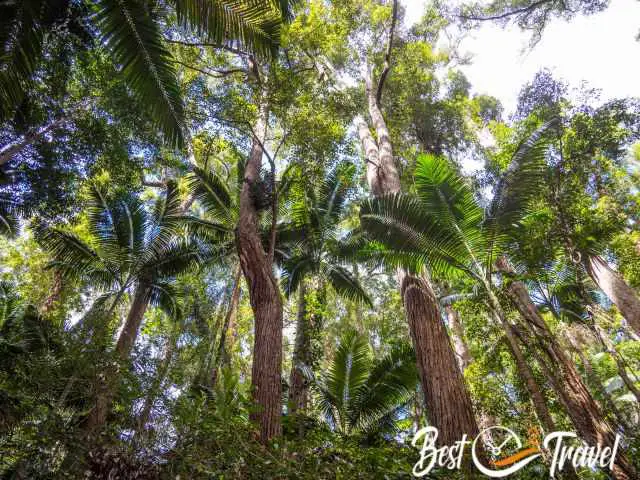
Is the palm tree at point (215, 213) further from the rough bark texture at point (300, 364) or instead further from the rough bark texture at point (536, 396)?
the rough bark texture at point (536, 396)

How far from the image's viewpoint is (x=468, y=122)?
1279 centimetres

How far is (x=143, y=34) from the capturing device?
12.1ft

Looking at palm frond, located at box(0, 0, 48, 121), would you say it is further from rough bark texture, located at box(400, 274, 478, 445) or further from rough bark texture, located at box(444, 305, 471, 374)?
rough bark texture, located at box(444, 305, 471, 374)

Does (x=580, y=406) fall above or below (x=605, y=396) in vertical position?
below

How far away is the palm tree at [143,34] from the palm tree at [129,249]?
5181mm

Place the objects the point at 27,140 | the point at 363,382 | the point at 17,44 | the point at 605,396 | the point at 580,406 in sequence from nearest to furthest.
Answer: the point at 17,44, the point at 580,406, the point at 27,140, the point at 363,382, the point at 605,396

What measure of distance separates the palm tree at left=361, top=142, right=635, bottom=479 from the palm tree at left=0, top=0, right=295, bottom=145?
2.81m

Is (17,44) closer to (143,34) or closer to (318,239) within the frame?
(143,34)

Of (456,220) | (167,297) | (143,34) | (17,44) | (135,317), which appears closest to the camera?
(17,44)

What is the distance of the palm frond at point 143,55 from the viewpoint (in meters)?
3.59

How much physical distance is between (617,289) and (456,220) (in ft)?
17.9

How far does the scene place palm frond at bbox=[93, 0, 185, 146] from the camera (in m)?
3.59

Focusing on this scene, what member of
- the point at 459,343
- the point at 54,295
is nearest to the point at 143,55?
the point at 54,295

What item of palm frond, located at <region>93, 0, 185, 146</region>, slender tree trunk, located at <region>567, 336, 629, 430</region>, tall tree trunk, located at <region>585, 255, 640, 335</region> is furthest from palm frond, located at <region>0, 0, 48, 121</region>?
tall tree trunk, located at <region>585, 255, 640, 335</region>
